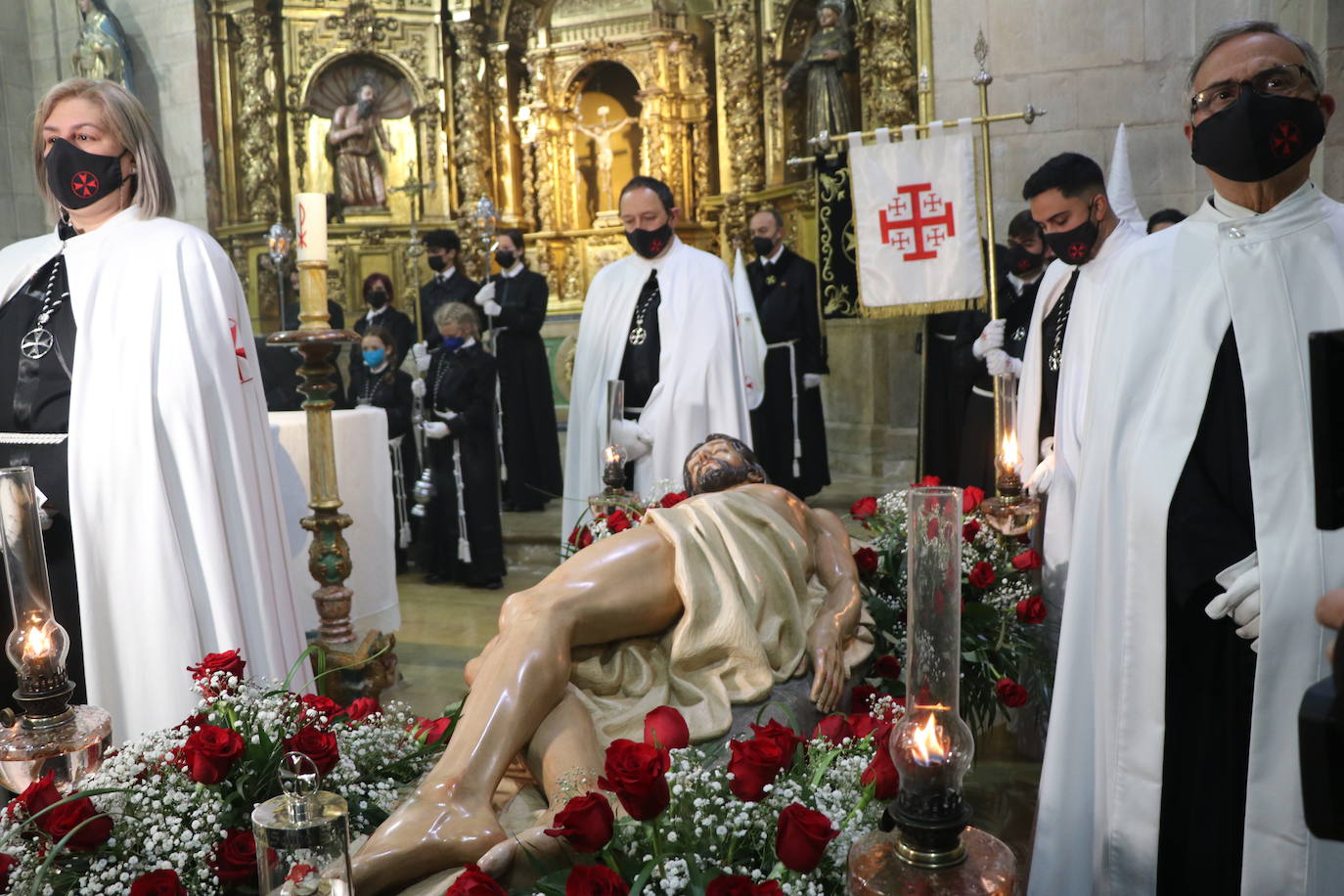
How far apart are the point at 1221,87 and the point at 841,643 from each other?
1510 mm

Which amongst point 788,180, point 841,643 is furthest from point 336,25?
point 841,643

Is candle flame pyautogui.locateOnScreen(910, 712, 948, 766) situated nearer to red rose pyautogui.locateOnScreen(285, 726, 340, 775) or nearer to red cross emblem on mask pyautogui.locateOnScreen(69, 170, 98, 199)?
red rose pyautogui.locateOnScreen(285, 726, 340, 775)

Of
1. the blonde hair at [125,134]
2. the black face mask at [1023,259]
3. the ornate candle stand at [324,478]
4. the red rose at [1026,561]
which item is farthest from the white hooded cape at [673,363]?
the blonde hair at [125,134]

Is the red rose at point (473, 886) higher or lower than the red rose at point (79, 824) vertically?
lower

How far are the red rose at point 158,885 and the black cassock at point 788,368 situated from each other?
6312 mm

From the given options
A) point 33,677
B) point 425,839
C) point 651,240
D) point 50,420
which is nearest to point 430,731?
point 425,839

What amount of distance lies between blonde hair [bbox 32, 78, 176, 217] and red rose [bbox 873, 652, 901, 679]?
2.33m

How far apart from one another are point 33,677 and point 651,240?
158 inches

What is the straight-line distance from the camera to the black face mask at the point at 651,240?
5512mm

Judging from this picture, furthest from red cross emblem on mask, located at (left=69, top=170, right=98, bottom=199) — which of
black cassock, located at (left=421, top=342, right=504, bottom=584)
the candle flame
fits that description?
black cassock, located at (left=421, top=342, right=504, bottom=584)

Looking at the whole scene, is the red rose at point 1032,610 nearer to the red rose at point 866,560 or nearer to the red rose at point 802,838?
the red rose at point 866,560

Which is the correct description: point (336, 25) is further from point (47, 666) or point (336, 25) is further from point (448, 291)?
point (47, 666)

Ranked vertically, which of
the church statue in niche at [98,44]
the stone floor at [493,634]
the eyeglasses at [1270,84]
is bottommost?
the stone floor at [493,634]

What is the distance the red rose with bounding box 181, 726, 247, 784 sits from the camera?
73.6 inches
